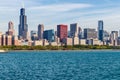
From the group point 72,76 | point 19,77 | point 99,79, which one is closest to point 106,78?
point 99,79

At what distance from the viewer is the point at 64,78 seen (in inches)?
2963

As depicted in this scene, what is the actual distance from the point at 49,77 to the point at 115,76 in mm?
13294

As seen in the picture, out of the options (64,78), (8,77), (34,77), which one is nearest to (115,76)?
(64,78)

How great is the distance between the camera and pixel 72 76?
78938 millimetres

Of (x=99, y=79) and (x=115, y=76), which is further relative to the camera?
(x=115, y=76)

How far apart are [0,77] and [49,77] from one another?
9.51 meters

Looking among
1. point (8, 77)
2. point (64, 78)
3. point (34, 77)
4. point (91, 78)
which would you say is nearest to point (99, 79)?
point (91, 78)

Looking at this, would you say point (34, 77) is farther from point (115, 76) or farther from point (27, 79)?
point (115, 76)

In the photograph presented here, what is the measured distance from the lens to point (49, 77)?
251 ft

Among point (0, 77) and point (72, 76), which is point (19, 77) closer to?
point (0, 77)

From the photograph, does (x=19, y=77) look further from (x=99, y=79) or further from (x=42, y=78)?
(x=99, y=79)

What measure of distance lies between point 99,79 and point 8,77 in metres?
17.8

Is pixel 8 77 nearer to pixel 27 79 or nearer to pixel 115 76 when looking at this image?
pixel 27 79

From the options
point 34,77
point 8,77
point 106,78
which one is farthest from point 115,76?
point 8,77
